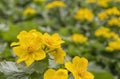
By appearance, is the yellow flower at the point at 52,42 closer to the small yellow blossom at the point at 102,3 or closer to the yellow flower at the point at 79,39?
the yellow flower at the point at 79,39

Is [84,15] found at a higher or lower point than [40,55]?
higher

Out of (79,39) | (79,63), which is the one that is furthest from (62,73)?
(79,39)

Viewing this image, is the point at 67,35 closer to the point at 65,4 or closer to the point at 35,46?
the point at 65,4

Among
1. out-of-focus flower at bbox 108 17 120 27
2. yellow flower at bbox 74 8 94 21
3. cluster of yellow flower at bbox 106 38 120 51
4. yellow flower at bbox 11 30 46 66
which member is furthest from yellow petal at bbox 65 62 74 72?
yellow flower at bbox 74 8 94 21

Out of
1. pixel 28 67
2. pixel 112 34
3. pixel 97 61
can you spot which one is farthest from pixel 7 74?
pixel 112 34

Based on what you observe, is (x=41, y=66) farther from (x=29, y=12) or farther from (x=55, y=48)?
(x=29, y=12)

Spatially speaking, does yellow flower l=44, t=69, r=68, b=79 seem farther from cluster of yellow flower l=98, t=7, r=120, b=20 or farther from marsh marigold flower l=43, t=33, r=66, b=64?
cluster of yellow flower l=98, t=7, r=120, b=20

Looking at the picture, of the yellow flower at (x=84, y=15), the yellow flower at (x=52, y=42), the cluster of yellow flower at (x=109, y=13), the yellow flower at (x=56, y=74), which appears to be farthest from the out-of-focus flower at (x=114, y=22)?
the yellow flower at (x=56, y=74)
